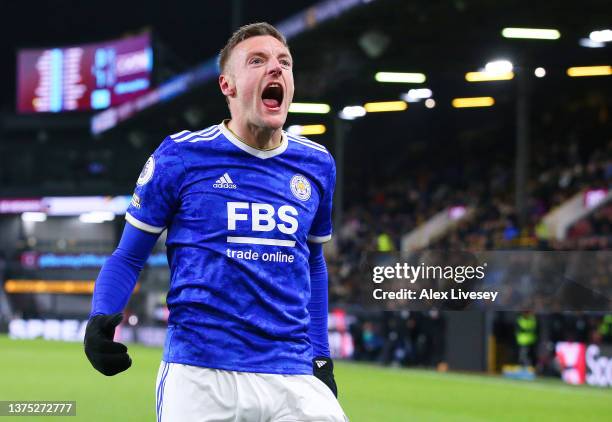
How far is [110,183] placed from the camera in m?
49.2

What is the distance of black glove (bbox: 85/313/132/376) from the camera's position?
147 inches

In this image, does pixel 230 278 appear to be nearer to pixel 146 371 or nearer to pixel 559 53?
pixel 146 371

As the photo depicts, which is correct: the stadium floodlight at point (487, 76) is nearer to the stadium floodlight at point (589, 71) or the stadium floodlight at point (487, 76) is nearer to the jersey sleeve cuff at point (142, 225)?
the stadium floodlight at point (589, 71)

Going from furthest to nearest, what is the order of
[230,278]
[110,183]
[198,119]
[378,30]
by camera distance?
[110,183]
[198,119]
[378,30]
[230,278]

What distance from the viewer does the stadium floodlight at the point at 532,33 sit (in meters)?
24.6

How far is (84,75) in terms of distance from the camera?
49938 millimetres

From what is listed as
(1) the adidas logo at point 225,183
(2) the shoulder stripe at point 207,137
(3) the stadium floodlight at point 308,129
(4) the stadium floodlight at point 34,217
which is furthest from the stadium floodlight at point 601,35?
(4) the stadium floodlight at point 34,217

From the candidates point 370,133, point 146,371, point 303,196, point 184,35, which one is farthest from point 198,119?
point 303,196

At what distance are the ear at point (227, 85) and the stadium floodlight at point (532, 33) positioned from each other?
20964mm

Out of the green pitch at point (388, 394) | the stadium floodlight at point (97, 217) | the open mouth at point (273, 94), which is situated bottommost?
the green pitch at point (388, 394)

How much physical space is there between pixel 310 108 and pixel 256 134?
97.1 ft

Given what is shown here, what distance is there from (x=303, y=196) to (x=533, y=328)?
17.4 metres

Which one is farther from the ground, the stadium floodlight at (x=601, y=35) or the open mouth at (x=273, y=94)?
the stadium floodlight at (x=601, y=35)

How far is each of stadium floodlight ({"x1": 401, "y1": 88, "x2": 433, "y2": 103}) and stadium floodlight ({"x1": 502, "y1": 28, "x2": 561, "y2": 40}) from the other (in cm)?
724
